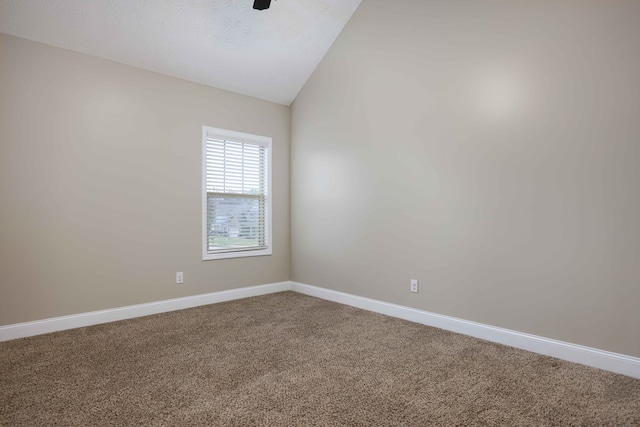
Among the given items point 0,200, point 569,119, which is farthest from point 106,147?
point 569,119

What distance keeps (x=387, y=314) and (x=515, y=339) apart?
1.23 metres

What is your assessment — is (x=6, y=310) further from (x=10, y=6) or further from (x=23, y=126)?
(x=10, y=6)

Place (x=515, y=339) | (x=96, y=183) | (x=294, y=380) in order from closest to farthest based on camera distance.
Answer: (x=294, y=380) → (x=515, y=339) → (x=96, y=183)

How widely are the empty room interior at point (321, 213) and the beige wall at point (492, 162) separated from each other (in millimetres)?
16

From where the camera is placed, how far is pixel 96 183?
349 cm

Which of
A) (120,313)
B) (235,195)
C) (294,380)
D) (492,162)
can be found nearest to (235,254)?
(235,195)

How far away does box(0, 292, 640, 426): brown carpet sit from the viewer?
188 cm

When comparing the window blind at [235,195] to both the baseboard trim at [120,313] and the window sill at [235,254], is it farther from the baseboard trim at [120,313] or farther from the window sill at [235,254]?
the baseboard trim at [120,313]

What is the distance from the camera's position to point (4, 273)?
9.97ft

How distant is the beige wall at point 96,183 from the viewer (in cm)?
310

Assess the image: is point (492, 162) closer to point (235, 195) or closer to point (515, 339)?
point (515, 339)

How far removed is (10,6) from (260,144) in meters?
2.60

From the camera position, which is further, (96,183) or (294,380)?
(96,183)

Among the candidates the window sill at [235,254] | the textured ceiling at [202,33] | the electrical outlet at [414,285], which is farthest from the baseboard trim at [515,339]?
the textured ceiling at [202,33]
